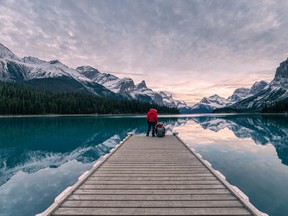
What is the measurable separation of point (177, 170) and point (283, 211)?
203 inches

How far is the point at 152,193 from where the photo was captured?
884 centimetres

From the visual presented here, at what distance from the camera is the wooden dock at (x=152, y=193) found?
292 inches

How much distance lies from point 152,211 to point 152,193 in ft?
5.01

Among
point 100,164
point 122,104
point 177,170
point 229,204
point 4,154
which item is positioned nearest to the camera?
point 229,204

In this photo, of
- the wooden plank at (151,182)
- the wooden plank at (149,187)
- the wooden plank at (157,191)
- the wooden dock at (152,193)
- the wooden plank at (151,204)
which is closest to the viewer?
the wooden dock at (152,193)

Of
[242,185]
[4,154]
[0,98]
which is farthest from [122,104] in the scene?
[242,185]

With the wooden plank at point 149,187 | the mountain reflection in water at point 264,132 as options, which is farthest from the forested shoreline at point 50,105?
the wooden plank at point 149,187

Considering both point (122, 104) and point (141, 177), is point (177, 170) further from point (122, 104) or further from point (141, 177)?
point (122, 104)

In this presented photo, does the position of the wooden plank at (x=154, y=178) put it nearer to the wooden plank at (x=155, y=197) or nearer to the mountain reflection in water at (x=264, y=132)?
the wooden plank at (x=155, y=197)

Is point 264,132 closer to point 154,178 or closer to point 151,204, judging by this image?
point 154,178

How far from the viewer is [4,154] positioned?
2662 cm

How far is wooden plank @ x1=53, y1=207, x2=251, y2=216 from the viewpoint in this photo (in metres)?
7.19

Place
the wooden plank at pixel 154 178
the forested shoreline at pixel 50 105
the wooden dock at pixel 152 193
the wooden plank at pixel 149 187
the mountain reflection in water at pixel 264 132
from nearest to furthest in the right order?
the wooden dock at pixel 152 193 < the wooden plank at pixel 149 187 < the wooden plank at pixel 154 178 < the mountain reflection in water at pixel 264 132 < the forested shoreline at pixel 50 105

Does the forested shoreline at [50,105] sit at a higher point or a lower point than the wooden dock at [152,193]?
higher
